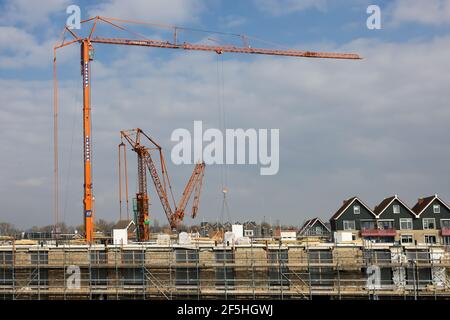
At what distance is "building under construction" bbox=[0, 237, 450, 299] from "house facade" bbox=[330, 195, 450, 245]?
26512mm

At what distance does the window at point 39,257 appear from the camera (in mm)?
33844

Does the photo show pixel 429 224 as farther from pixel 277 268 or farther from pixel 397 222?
pixel 277 268

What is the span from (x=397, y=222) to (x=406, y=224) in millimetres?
1065

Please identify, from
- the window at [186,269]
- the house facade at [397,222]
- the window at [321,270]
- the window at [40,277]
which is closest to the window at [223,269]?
the window at [186,269]

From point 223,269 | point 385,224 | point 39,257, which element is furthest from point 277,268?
point 385,224

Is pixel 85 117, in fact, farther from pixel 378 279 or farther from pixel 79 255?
pixel 378 279

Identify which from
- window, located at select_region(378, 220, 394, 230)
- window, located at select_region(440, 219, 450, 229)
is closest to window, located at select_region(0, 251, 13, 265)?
window, located at select_region(378, 220, 394, 230)

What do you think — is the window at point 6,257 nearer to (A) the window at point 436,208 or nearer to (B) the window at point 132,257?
(B) the window at point 132,257

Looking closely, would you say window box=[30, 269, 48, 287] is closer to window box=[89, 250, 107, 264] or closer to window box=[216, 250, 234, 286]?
window box=[89, 250, 107, 264]

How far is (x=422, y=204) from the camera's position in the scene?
202ft

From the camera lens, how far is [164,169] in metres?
73.5

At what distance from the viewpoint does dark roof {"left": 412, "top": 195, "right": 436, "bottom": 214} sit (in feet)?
198

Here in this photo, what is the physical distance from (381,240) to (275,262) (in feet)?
103
